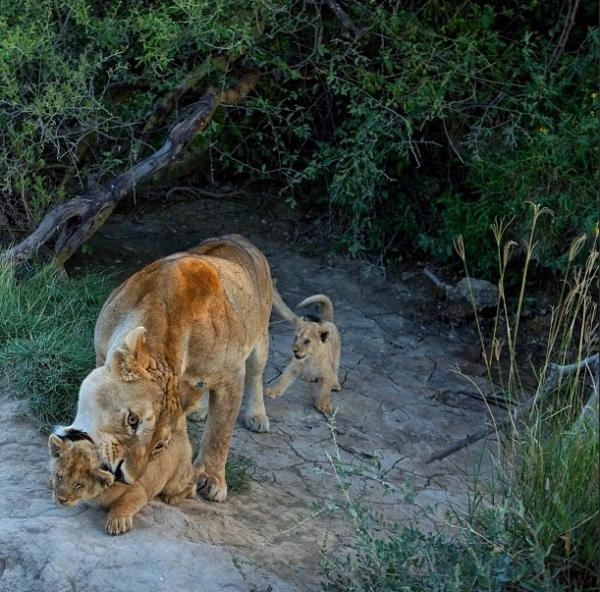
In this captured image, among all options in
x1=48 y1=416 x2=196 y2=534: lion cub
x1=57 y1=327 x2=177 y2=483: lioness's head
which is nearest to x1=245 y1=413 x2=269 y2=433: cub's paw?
x1=48 y1=416 x2=196 y2=534: lion cub

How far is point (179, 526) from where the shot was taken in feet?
18.4

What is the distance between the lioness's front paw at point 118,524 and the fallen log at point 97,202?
372 centimetres

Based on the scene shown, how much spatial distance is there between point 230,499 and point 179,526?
30.8 inches

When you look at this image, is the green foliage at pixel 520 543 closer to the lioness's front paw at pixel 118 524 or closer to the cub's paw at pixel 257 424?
the lioness's front paw at pixel 118 524

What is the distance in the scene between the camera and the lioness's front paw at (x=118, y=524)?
5.27 metres

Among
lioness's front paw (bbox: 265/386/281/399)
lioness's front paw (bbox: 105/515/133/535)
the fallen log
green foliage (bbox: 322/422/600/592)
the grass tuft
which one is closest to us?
green foliage (bbox: 322/422/600/592)

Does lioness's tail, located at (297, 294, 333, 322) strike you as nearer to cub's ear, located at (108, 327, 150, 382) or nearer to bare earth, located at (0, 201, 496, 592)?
bare earth, located at (0, 201, 496, 592)

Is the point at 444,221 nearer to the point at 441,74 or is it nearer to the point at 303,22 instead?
the point at 441,74

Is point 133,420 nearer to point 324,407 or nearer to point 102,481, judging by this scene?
point 102,481

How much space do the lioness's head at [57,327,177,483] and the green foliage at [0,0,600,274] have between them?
3465 mm

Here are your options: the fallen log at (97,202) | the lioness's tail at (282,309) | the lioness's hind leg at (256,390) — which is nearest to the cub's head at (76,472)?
the lioness's hind leg at (256,390)

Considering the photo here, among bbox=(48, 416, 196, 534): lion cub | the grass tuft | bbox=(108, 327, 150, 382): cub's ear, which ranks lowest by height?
the grass tuft

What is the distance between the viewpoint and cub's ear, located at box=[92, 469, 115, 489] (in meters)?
5.16

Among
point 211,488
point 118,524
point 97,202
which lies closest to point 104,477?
point 118,524
